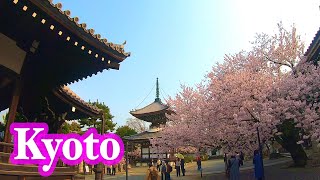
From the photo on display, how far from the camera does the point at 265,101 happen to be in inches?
729

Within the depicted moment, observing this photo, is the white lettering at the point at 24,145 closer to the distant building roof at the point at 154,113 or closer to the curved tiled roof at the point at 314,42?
the curved tiled roof at the point at 314,42

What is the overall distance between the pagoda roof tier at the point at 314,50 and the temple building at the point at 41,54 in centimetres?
1156

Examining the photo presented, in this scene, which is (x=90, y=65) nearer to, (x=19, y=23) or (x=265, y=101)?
(x=19, y=23)

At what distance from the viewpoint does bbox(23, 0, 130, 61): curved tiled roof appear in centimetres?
662

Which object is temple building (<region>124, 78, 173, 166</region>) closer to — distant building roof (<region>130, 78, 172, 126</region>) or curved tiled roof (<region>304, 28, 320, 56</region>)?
distant building roof (<region>130, 78, 172, 126</region>)

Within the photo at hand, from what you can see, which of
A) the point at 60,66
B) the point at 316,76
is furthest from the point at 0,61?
the point at 316,76

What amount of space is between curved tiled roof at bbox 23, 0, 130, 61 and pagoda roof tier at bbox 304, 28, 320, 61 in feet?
36.6

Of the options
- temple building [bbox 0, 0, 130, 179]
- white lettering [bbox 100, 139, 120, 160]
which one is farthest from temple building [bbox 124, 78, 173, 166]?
white lettering [bbox 100, 139, 120, 160]

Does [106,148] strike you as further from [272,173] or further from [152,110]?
→ [152,110]

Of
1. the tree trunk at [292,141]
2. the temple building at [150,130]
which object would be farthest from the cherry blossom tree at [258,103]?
the temple building at [150,130]

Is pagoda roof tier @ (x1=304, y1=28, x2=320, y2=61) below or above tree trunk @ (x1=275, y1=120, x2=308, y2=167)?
above

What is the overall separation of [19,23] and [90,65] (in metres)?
2.22

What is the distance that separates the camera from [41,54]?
329 inches

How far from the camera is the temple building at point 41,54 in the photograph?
6.76m
